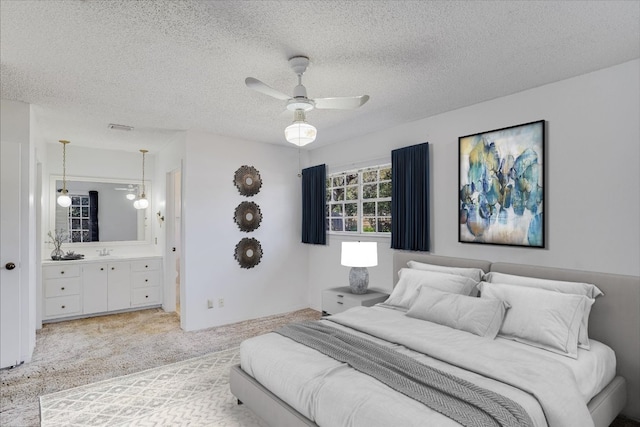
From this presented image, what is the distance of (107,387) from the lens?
3062 millimetres

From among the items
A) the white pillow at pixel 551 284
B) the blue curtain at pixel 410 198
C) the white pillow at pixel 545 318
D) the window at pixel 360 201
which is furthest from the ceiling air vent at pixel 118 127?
the white pillow at pixel 545 318

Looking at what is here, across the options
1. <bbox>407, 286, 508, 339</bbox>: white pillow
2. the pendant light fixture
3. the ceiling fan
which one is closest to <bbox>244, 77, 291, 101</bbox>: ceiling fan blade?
the ceiling fan

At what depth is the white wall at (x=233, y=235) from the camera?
4664 mm

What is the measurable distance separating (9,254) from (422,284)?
3939mm

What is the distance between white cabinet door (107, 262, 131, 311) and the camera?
5.40 m

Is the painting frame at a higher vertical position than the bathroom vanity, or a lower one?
higher

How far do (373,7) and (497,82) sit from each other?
1.58 m

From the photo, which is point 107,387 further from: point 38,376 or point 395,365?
point 395,365

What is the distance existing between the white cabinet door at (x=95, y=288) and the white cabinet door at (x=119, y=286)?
53 millimetres

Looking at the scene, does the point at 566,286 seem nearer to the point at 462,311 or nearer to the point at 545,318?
the point at 545,318

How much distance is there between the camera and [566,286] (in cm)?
265

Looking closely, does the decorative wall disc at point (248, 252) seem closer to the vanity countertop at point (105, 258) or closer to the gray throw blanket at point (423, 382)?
the vanity countertop at point (105, 258)

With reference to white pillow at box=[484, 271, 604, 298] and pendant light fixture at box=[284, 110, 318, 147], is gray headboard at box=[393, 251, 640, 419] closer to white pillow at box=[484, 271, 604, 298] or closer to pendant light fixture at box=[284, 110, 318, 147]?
white pillow at box=[484, 271, 604, 298]

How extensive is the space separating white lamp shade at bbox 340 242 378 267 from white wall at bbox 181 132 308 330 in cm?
161
